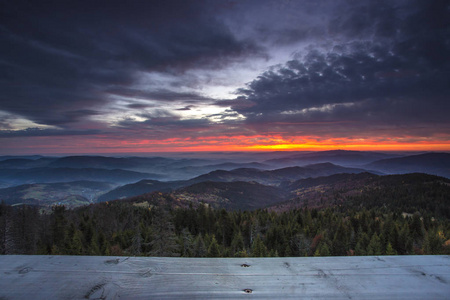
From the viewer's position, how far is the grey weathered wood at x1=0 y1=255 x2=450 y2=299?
5.73 feet

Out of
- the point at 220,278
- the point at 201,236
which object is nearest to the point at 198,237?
the point at 201,236

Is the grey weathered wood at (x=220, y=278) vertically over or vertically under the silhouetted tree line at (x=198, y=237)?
over

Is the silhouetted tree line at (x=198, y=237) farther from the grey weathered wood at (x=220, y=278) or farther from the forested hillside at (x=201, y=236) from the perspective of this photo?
the grey weathered wood at (x=220, y=278)

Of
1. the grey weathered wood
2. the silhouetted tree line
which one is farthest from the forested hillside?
the grey weathered wood

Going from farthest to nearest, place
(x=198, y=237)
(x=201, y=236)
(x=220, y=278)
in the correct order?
1. (x=201, y=236)
2. (x=198, y=237)
3. (x=220, y=278)

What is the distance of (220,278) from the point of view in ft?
6.32

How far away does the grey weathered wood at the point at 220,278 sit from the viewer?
1746 millimetres

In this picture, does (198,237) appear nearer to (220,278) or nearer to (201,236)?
(201,236)

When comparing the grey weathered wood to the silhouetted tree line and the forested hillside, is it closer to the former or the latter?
the silhouetted tree line

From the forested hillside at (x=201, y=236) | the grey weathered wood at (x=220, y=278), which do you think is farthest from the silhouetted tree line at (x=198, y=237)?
the grey weathered wood at (x=220, y=278)

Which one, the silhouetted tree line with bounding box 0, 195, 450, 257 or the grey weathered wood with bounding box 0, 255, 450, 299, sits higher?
the grey weathered wood with bounding box 0, 255, 450, 299

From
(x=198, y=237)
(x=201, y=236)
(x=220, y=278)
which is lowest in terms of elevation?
(x=201, y=236)

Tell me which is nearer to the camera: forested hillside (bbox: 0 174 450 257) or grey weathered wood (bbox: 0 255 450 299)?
grey weathered wood (bbox: 0 255 450 299)

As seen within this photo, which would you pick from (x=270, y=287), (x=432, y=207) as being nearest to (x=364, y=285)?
(x=270, y=287)
